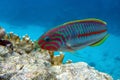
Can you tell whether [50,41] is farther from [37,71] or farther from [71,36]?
[37,71]

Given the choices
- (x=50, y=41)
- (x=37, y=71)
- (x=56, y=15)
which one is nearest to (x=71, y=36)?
(x=50, y=41)

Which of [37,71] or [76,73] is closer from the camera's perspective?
[37,71]

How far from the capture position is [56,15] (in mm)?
40719

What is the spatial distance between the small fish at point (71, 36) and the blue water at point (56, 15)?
3310 cm

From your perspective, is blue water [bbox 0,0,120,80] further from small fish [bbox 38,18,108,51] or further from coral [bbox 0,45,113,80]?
small fish [bbox 38,18,108,51]

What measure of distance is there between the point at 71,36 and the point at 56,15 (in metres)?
38.5

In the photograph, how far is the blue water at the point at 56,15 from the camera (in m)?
38.4

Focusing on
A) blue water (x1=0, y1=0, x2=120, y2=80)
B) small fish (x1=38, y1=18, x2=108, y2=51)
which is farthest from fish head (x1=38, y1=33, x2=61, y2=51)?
blue water (x1=0, y1=0, x2=120, y2=80)

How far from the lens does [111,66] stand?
3105 cm

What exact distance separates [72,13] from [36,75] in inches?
1397

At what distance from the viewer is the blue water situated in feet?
126

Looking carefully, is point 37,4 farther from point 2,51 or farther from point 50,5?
point 2,51

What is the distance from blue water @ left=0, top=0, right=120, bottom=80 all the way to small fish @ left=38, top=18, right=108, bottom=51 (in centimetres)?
3310

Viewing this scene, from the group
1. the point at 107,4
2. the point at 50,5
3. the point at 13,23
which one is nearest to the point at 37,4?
the point at 50,5
